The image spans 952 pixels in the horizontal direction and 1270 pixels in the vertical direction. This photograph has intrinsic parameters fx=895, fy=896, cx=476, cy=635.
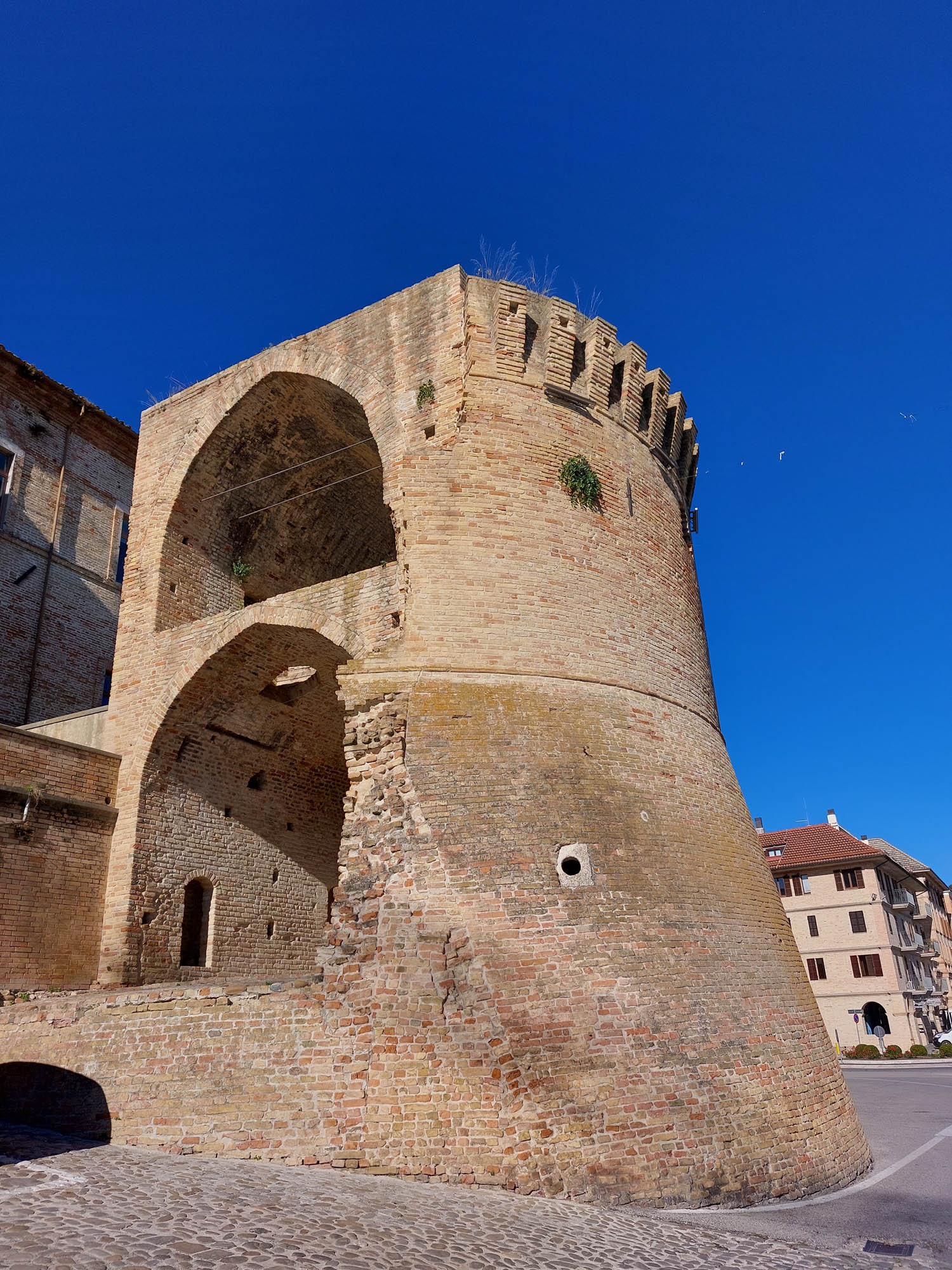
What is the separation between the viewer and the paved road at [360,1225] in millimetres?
5023

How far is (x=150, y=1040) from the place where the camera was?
8.16 m

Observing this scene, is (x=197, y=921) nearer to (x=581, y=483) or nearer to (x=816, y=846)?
(x=581, y=483)

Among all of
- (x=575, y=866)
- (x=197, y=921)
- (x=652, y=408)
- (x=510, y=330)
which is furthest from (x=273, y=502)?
(x=575, y=866)

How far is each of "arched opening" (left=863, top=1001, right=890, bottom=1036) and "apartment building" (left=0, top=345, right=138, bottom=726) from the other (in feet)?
96.5

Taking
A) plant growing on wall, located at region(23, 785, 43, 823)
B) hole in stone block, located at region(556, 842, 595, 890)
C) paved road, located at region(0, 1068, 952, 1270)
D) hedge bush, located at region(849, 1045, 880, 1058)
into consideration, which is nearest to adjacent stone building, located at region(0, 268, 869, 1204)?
hole in stone block, located at region(556, 842, 595, 890)

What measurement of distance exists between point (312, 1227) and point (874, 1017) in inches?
1329

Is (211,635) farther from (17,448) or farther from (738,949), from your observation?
(17,448)

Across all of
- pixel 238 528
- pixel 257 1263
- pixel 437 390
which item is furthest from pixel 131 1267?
pixel 238 528

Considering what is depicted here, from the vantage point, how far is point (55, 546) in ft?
61.4

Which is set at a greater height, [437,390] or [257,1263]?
[437,390]

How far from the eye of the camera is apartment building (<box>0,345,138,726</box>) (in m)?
17.6

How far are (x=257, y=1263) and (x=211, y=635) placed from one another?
845 centimetres

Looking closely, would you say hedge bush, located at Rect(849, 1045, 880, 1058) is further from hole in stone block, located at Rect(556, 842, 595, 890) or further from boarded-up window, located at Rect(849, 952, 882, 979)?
hole in stone block, located at Rect(556, 842, 595, 890)

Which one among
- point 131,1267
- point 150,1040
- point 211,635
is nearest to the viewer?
point 131,1267
